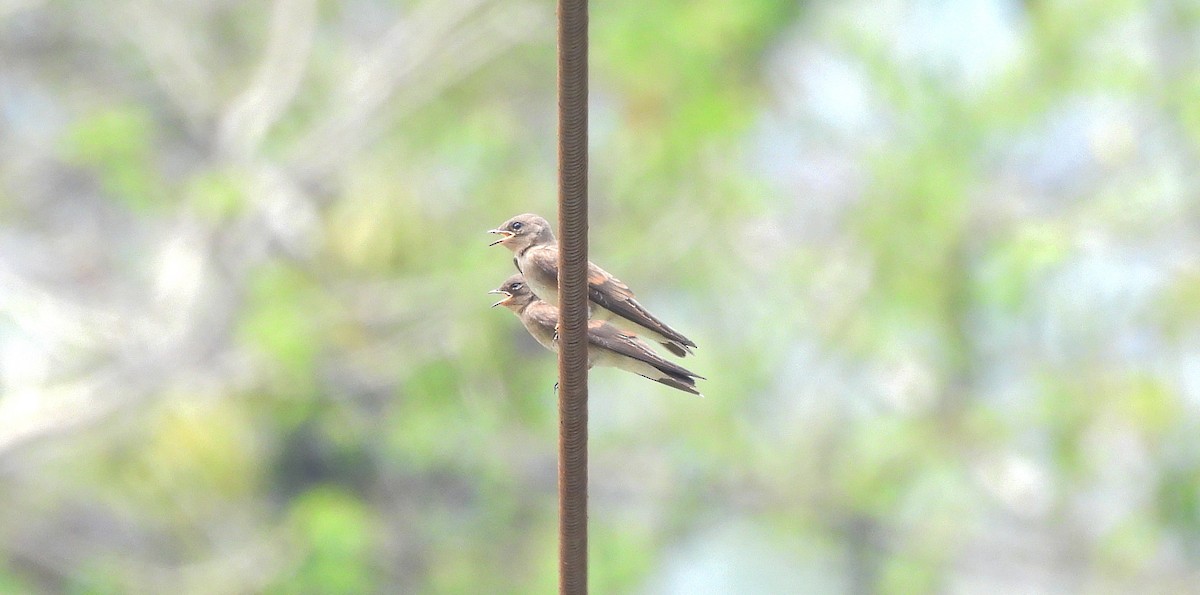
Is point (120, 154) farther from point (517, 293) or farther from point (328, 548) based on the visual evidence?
point (517, 293)

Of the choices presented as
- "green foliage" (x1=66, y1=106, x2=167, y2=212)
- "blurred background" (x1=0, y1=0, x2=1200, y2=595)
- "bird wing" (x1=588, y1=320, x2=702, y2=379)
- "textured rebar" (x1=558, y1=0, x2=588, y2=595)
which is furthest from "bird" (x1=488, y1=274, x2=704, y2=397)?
"green foliage" (x1=66, y1=106, x2=167, y2=212)

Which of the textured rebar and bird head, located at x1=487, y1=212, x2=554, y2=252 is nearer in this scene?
the textured rebar

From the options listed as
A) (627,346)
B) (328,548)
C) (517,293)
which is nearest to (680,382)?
(627,346)

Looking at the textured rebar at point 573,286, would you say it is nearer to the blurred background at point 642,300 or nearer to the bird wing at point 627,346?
the bird wing at point 627,346

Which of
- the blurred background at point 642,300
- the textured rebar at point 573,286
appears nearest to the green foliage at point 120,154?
the blurred background at point 642,300

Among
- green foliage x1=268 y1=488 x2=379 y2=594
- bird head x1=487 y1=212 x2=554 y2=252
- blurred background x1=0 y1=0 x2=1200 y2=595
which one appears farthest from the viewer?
blurred background x1=0 y1=0 x2=1200 y2=595

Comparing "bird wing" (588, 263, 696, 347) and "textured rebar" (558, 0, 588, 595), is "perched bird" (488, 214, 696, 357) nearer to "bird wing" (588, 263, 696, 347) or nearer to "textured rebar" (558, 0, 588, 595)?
"bird wing" (588, 263, 696, 347)
